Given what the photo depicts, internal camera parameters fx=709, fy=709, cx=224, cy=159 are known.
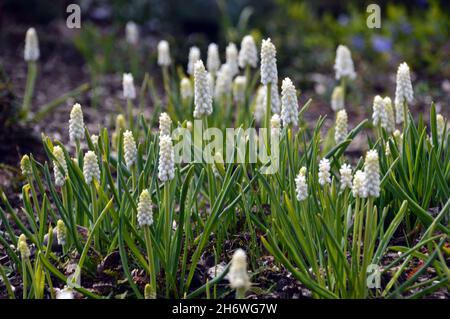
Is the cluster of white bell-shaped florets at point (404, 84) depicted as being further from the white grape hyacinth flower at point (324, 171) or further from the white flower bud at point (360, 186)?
the white flower bud at point (360, 186)

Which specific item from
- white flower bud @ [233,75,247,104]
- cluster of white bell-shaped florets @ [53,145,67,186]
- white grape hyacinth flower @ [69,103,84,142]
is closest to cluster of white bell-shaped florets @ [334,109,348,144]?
white flower bud @ [233,75,247,104]

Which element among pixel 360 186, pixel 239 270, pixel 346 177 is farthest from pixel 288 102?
pixel 239 270

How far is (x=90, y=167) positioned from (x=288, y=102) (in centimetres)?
100

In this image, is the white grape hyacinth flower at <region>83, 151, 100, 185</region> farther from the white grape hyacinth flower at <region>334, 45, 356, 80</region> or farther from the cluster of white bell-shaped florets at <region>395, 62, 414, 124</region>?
the white grape hyacinth flower at <region>334, 45, 356, 80</region>

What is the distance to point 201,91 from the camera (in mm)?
3615

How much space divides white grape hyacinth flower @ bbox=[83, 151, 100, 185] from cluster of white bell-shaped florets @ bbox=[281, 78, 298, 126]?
938 mm

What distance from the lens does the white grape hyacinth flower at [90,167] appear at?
3.30m

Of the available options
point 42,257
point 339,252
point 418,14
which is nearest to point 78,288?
point 42,257

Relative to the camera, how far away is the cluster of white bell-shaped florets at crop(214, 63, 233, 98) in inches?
205

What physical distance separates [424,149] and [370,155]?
0.98 meters

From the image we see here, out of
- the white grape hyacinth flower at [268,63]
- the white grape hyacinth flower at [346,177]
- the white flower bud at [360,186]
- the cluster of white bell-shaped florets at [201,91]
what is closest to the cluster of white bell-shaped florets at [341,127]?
the white grape hyacinth flower at [268,63]

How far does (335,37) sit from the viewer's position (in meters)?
8.98

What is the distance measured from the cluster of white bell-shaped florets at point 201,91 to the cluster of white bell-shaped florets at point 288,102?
40 cm

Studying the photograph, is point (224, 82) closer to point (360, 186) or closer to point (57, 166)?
point (57, 166)
